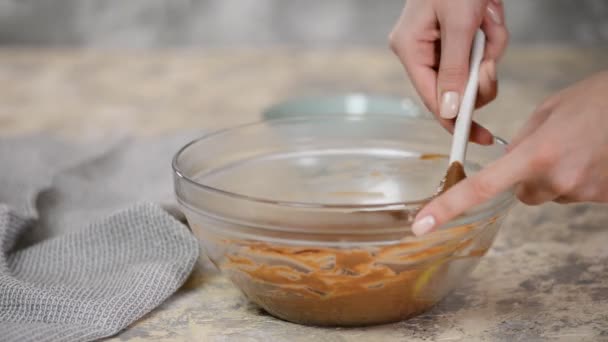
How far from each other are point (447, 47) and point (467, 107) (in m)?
0.07

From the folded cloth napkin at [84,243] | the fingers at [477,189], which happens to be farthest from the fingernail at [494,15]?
the folded cloth napkin at [84,243]

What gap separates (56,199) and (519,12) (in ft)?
6.03

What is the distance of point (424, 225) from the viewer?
0.69 m

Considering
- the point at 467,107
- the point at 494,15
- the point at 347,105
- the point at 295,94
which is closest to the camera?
the point at 467,107

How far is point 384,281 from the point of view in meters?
0.74

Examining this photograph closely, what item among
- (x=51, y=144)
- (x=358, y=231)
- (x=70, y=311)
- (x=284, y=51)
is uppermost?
(x=358, y=231)

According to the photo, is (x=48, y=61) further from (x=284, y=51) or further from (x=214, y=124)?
(x=214, y=124)

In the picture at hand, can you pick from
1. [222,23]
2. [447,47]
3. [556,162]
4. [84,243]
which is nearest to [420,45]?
[447,47]

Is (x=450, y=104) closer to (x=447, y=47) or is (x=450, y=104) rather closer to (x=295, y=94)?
(x=447, y=47)

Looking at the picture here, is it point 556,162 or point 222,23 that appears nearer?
point 556,162

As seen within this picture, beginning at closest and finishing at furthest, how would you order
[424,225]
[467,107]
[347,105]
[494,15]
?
[424,225] < [467,107] < [494,15] < [347,105]

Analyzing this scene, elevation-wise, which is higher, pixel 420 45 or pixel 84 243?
pixel 420 45

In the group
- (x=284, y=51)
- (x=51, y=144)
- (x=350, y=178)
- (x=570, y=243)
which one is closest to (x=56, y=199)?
(x=51, y=144)

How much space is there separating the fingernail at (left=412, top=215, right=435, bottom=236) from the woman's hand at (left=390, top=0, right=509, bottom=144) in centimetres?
20
